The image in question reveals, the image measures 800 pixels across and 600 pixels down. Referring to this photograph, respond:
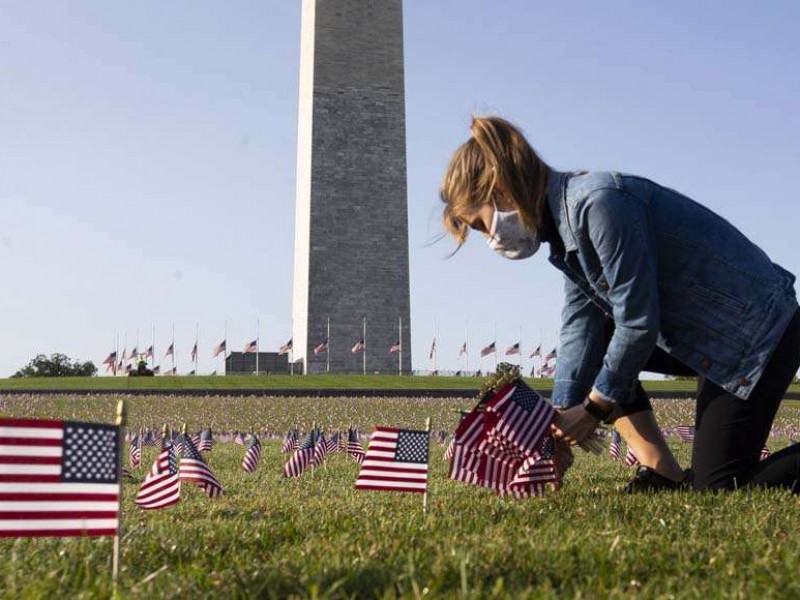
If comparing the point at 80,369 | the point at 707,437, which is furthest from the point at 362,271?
the point at 707,437

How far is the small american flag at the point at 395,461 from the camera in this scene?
5473mm

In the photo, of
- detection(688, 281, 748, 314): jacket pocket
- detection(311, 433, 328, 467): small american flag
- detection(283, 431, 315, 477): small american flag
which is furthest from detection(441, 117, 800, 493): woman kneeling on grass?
detection(311, 433, 328, 467): small american flag

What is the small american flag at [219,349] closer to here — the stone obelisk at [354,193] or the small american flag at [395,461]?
the stone obelisk at [354,193]

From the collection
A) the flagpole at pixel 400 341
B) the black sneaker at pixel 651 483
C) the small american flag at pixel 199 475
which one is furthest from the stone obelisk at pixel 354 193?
the black sneaker at pixel 651 483

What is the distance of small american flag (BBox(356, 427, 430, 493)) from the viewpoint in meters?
5.47

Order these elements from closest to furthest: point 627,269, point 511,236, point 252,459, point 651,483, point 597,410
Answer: point 627,269 → point 511,236 → point 597,410 → point 651,483 → point 252,459

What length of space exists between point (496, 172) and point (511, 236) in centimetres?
32

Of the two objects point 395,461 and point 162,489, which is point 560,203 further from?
point 162,489

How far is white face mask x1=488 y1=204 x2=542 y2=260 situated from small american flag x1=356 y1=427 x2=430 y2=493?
1294mm

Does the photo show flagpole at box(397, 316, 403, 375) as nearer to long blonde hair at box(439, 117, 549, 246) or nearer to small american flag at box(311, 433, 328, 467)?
small american flag at box(311, 433, 328, 467)

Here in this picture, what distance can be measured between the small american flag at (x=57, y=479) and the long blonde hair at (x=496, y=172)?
2.01m

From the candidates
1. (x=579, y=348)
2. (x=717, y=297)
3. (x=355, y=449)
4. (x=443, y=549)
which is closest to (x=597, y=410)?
(x=717, y=297)

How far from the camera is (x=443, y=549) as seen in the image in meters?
3.52

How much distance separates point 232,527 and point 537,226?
190 cm
